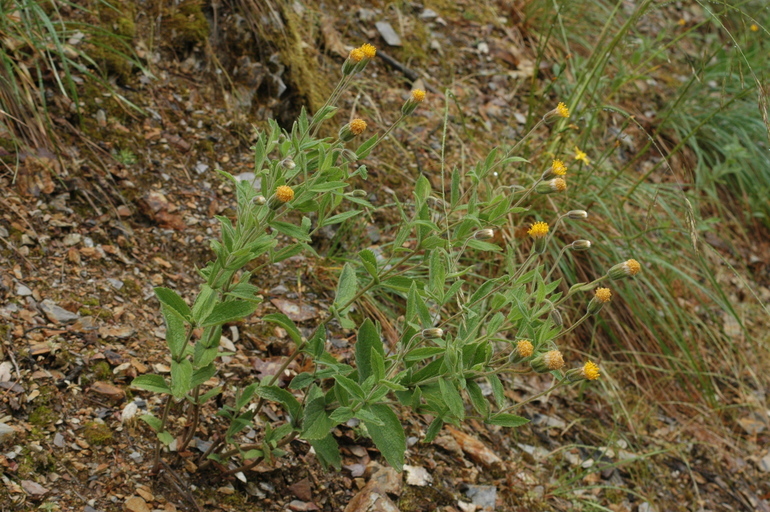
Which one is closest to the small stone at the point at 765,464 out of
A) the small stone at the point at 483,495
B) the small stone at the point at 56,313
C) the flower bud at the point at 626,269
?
the small stone at the point at 483,495

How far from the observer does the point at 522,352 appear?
1.47 metres

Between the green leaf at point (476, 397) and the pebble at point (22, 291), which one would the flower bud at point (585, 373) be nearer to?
the green leaf at point (476, 397)

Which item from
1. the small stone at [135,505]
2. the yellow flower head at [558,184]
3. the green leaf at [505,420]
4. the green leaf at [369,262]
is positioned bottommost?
the small stone at [135,505]

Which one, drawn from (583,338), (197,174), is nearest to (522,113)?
(583,338)

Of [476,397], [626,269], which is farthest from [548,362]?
[626,269]

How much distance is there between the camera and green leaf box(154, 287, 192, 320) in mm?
1541

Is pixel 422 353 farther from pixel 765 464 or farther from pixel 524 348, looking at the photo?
pixel 765 464

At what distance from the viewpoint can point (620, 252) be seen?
3.19 m

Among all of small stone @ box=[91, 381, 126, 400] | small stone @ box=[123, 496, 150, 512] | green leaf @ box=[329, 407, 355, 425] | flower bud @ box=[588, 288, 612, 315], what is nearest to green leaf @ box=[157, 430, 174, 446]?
small stone @ box=[123, 496, 150, 512]

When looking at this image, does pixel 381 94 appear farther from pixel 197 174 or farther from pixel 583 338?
pixel 583 338

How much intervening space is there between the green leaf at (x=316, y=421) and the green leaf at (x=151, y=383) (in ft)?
1.05

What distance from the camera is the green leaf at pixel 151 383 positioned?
5.29 feet

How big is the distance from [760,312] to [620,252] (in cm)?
120

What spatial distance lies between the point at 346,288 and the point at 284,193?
38 cm
